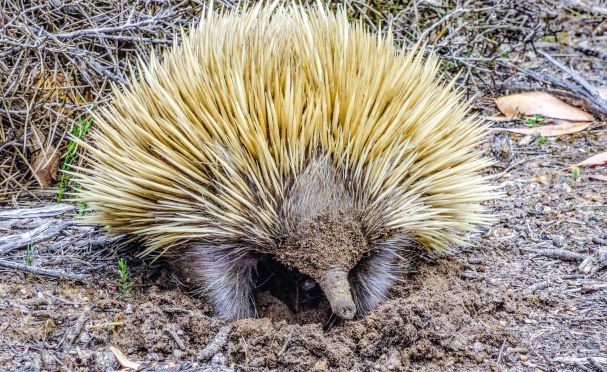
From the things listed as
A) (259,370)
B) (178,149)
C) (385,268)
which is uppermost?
(178,149)

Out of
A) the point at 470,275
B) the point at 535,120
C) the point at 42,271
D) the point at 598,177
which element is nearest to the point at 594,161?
the point at 598,177

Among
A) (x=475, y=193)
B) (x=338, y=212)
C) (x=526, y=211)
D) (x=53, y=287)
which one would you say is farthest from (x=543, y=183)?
(x=53, y=287)

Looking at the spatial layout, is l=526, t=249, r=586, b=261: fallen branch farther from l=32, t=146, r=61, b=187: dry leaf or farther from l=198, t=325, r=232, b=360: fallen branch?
l=32, t=146, r=61, b=187: dry leaf

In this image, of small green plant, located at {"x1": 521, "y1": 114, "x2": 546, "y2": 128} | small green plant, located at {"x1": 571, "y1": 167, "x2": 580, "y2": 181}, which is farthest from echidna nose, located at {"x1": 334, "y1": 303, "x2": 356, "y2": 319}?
small green plant, located at {"x1": 521, "y1": 114, "x2": 546, "y2": 128}

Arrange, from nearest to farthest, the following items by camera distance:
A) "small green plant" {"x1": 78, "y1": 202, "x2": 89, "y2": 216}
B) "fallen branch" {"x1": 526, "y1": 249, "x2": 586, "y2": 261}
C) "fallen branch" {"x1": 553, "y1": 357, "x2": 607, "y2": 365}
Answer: "fallen branch" {"x1": 553, "y1": 357, "x2": 607, "y2": 365}, "fallen branch" {"x1": 526, "y1": 249, "x2": 586, "y2": 261}, "small green plant" {"x1": 78, "y1": 202, "x2": 89, "y2": 216}

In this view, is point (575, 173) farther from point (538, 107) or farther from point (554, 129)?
point (538, 107)

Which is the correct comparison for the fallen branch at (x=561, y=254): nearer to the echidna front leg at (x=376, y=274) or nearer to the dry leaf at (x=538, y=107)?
the echidna front leg at (x=376, y=274)

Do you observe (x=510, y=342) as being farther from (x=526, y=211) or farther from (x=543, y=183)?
(x=543, y=183)
